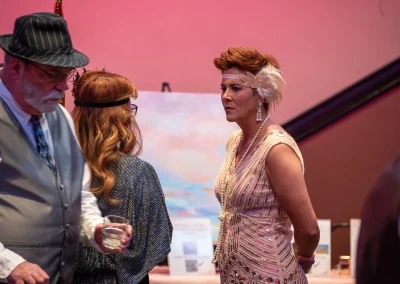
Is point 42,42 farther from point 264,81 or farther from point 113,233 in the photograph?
point 264,81

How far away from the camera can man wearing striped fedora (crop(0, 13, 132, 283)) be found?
74.8 inches

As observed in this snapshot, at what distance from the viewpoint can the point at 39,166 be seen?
6.42 feet

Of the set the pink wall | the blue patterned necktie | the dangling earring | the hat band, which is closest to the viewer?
the blue patterned necktie

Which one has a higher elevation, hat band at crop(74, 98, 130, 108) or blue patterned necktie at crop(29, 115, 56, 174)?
hat band at crop(74, 98, 130, 108)

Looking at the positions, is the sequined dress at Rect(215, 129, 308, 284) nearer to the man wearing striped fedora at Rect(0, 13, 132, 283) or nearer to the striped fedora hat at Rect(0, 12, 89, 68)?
the man wearing striped fedora at Rect(0, 13, 132, 283)

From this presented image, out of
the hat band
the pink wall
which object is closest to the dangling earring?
the hat band

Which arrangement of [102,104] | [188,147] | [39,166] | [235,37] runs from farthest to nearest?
[235,37] → [188,147] → [102,104] → [39,166]

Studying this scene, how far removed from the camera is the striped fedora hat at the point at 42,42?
Result: 78.4 inches

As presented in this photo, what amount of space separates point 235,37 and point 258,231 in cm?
192

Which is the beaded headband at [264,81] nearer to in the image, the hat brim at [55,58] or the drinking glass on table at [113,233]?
the hat brim at [55,58]

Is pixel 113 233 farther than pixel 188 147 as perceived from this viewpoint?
No

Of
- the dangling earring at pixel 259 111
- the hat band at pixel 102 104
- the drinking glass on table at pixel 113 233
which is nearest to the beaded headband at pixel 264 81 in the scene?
the dangling earring at pixel 259 111

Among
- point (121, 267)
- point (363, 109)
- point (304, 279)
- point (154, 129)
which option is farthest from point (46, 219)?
point (363, 109)

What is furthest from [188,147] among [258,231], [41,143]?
[41,143]
